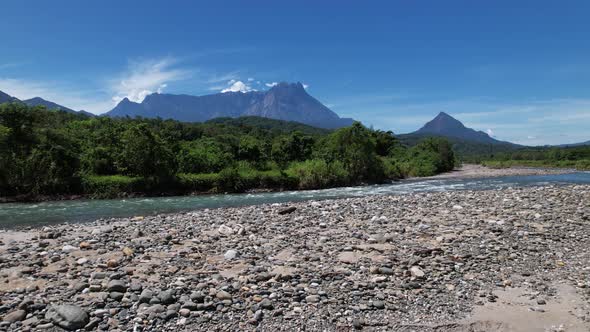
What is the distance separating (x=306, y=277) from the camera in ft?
23.2

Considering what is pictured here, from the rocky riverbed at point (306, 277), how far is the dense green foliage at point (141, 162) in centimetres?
2344

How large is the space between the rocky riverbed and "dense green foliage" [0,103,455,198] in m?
23.4

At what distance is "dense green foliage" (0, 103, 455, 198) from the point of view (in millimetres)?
31797

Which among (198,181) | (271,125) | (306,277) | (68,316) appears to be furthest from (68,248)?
(271,125)

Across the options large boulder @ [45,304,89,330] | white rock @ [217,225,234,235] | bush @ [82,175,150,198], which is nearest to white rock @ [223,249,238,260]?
white rock @ [217,225,234,235]

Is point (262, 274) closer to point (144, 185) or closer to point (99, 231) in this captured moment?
point (99, 231)

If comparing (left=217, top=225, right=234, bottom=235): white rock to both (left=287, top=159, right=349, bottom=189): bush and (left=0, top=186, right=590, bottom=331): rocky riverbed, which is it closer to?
(left=0, top=186, right=590, bottom=331): rocky riverbed

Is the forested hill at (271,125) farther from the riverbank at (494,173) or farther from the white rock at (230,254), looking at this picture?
the white rock at (230,254)

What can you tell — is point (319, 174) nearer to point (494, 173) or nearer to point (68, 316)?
point (68, 316)

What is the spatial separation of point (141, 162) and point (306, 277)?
33.6 metres

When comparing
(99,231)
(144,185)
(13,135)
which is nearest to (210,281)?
(99,231)

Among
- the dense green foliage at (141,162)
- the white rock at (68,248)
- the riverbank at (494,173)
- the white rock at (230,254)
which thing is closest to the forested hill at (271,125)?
the riverbank at (494,173)

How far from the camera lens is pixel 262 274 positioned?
7.15 m

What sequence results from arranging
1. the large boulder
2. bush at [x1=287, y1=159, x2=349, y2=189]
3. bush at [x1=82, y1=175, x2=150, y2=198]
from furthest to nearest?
bush at [x1=287, y1=159, x2=349, y2=189] < bush at [x1=82, y1=175, x2=150, y2=198] < the large boulder
